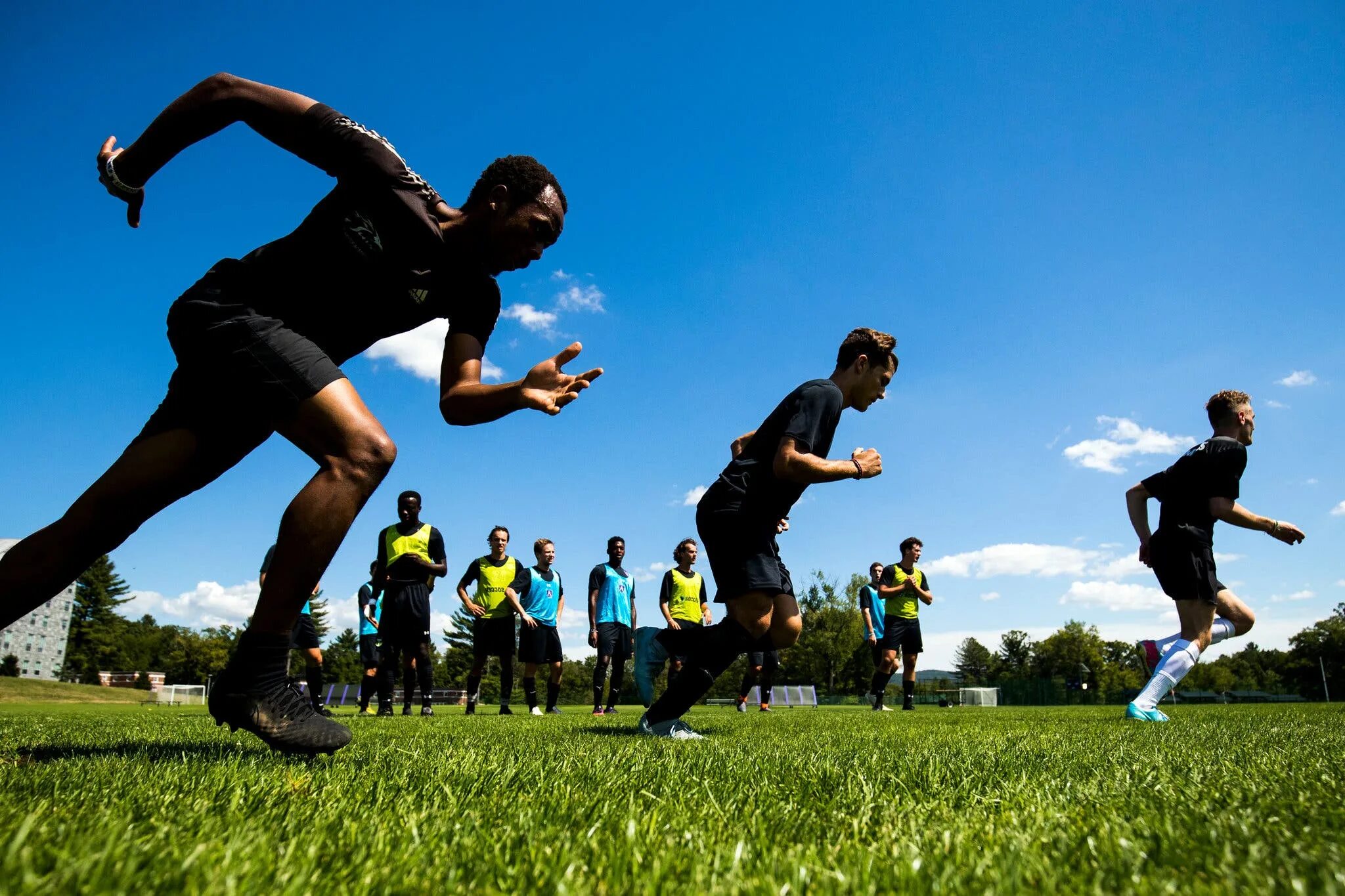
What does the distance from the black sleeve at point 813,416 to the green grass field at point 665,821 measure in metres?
1.83

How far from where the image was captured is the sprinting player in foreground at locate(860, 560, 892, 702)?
13609 millimetres

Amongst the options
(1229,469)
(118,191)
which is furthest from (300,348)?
(1229,469)

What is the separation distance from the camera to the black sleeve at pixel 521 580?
38.4ft

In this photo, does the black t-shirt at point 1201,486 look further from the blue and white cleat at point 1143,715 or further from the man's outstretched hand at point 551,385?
the man's outstretched hand at point 551,385

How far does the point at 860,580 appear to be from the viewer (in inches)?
2795

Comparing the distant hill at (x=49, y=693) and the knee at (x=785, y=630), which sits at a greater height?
the knee at (x=785, y=630)

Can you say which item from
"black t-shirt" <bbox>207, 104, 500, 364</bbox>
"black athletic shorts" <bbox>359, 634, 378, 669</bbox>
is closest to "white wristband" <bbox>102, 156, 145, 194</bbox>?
"black t-shirt" <bbox>207, 104, 500, 364</bbox>

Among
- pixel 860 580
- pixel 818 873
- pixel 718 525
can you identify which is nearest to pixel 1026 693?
pixel 860 580

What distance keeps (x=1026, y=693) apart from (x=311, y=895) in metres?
54.3

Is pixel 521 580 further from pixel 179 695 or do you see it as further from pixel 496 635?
pixel 179 695

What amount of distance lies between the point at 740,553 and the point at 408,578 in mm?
6779

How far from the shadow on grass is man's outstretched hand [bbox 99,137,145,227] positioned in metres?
1.90

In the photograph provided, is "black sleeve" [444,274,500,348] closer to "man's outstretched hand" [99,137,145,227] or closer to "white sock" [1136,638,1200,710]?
"man's outstretched hand" [99,137,145,227]

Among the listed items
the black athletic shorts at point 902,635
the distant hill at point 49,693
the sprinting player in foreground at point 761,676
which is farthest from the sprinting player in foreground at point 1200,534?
the distant hill at point 49,693
